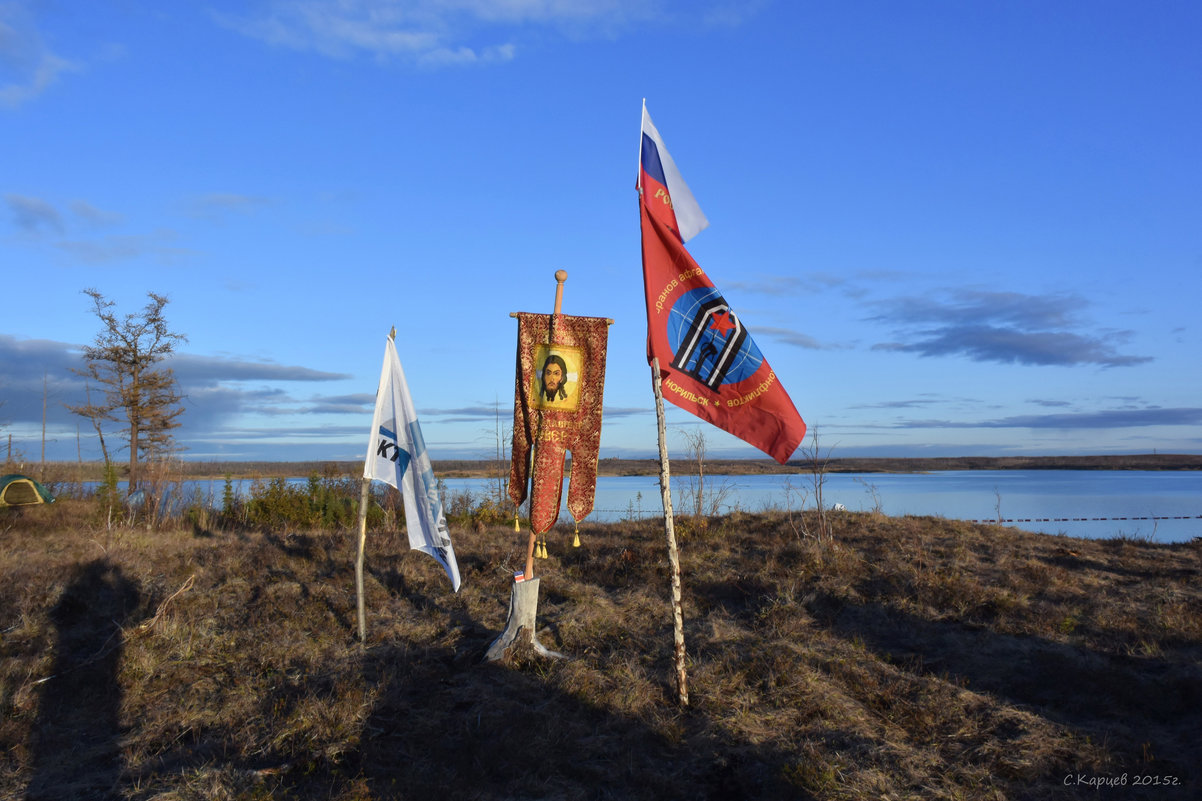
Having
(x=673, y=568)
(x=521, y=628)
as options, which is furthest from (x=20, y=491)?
(x=673, y=568)

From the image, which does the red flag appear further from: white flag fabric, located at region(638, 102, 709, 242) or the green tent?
the green tent

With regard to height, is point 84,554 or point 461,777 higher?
point 84,554

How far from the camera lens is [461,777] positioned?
4773 millimetres

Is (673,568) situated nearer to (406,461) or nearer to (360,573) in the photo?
(406,461)

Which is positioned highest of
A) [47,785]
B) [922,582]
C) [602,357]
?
[602,357]

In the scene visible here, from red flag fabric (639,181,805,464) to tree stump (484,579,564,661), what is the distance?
98.2 inches

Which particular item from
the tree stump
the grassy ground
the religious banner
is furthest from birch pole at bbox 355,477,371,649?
the religious banner

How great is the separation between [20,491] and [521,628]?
41.6 ft

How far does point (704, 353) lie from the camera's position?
19.3 ft

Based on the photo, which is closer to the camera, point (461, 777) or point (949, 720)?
point (461, 777)

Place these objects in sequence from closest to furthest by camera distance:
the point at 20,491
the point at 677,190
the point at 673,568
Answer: the point at 673,568
the point at 677,190
the point at 20,491

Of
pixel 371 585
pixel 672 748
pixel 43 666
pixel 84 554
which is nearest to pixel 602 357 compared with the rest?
pixel 672 748

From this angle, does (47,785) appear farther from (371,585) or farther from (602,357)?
(602,357)

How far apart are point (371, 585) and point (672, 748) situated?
5.46m
